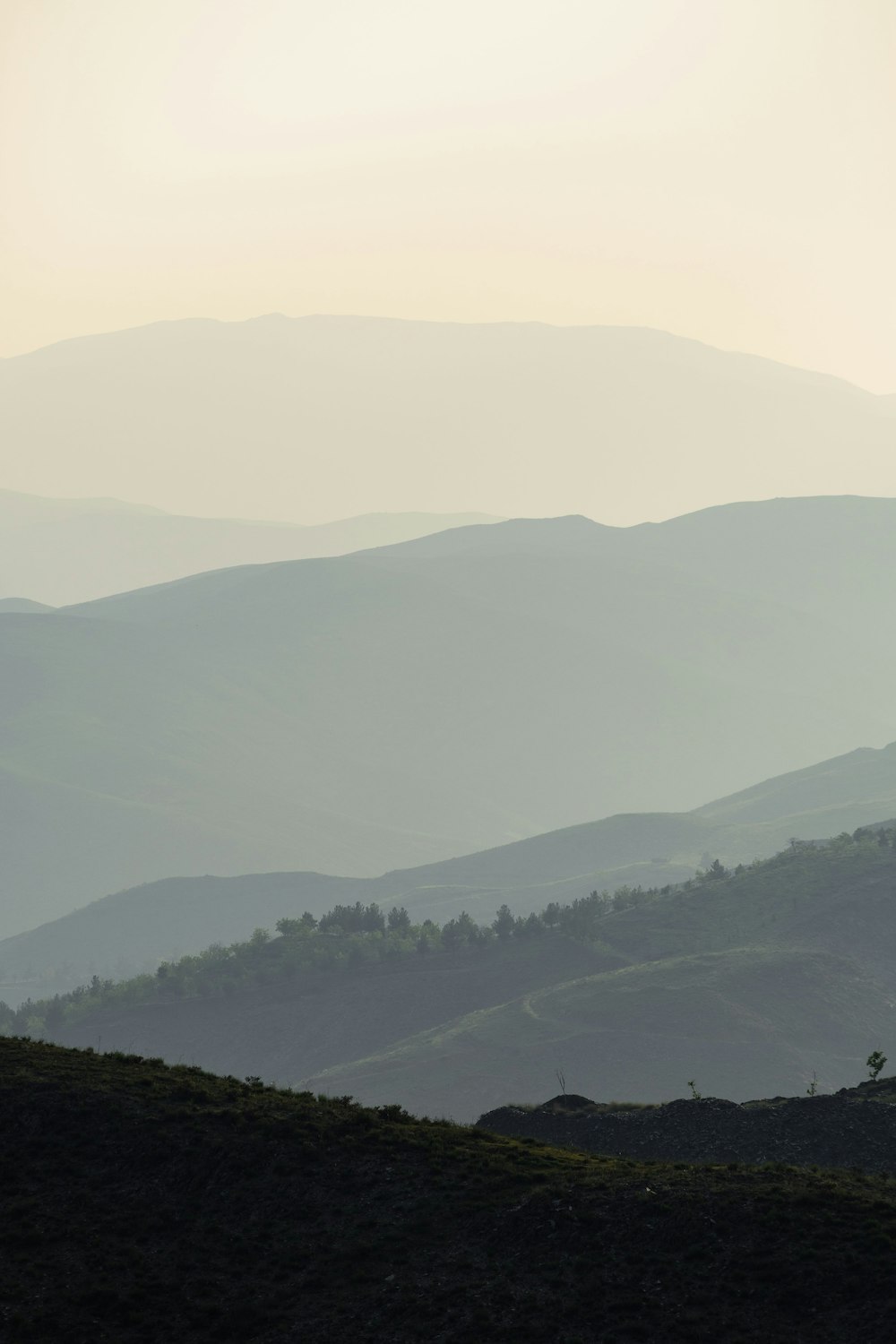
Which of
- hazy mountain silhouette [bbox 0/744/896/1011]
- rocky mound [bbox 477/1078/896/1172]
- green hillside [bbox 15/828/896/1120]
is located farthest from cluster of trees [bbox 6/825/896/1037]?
rocky mound [bbox 477/1078/896/1172]

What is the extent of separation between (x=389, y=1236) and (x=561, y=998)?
2278 inches

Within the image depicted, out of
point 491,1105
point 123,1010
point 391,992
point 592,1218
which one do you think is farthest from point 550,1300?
point 123,1010

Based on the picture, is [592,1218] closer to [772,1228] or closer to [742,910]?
[772,1228]

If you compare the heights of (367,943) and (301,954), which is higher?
(301,954)

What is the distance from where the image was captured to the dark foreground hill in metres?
19.4

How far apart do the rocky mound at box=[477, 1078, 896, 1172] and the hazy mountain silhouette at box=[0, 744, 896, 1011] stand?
101460mm

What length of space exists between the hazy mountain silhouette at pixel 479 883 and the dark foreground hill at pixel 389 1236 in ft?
361

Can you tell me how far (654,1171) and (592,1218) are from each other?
2.49 meters

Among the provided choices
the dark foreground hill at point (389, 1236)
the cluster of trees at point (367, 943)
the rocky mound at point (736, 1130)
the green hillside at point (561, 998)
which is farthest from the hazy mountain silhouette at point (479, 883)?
the dark foreground hill at point (389, 1236)

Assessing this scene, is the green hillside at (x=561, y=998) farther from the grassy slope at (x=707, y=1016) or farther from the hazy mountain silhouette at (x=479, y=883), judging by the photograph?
the hazy mountain silhouette at (x=479, y=883)

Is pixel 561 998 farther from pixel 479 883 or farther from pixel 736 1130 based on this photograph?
pixel 479 883

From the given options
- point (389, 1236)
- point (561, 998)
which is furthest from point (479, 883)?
point (389, 1236)

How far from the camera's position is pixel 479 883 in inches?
6220

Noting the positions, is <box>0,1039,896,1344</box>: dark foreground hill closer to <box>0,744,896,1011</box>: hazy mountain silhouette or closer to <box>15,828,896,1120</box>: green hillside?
<box>15,828,896,1120</box>: green hillside
